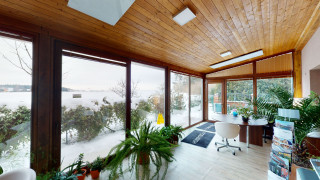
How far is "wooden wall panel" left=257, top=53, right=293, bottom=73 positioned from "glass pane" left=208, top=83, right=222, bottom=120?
5.32ft

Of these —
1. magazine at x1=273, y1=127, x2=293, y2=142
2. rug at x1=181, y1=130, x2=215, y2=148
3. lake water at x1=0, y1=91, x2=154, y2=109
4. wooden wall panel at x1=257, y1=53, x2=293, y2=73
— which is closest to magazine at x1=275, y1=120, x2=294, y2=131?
magazine at x1=273, y1=127, x2=293, y2=142

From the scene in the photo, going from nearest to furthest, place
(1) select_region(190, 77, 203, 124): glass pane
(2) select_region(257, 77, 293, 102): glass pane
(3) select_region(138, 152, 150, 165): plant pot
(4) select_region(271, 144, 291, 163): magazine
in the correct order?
(3) select_region(138, 152, 150, 165): plant pot < (4) select_region(271, 144, 291, 163): magazine < (2) select_region(257, 77, 293, 102): glass pane < (1) select_region(190, 77, 203, 124): glass pane

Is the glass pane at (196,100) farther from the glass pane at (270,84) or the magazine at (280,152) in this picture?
the magazine at (280,152)

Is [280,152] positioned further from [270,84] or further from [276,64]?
[276,64]

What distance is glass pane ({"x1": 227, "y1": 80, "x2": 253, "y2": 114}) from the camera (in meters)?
4.90

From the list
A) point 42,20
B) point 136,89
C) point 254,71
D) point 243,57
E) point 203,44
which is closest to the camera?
point 42,20

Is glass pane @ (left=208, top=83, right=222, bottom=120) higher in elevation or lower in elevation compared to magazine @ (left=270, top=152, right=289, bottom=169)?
higher

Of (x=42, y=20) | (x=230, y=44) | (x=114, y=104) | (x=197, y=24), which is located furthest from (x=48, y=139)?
(x=230, y=44)

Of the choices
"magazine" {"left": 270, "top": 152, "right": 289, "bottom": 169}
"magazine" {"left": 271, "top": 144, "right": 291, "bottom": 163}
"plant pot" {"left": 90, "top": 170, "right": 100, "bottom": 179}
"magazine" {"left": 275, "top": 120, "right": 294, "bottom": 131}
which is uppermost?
"magazine" {"left": 275, "top": 120, "right": 294, "bottom": 131}

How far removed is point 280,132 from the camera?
1.86 meters

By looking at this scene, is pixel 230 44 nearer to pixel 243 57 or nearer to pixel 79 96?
pixel 243 57

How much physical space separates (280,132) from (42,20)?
3816 mm

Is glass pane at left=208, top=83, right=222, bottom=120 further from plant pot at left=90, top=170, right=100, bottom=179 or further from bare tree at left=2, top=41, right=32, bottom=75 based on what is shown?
bare tree at left=2, top=41, right=32, bottom=75

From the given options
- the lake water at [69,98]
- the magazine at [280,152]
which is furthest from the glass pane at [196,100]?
the magazine at [280,152]
